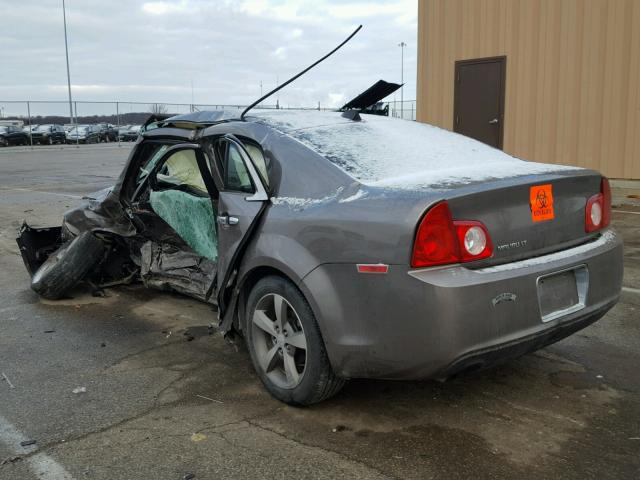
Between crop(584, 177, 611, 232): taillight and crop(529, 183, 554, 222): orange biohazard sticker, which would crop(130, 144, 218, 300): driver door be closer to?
crop(529, 183, 554, 222): orange biohazard sticker

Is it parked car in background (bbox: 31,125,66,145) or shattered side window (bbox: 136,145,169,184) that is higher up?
parked car in background (bbox: 31,125,66,145)

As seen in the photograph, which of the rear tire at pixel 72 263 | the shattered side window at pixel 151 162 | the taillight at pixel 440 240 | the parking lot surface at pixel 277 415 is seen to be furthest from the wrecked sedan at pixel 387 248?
the rear tire at pixel 72 263

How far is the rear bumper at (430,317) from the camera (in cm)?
271

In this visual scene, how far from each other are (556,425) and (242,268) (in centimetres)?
182

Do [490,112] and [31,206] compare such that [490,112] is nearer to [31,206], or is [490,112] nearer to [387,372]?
[31,206]

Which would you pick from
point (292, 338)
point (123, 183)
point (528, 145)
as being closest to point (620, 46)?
point (528, 145)

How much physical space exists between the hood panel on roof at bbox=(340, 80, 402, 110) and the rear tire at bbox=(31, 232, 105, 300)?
97.5 inches

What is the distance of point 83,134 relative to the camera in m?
41.4

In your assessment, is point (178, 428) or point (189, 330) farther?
point (189, 330)

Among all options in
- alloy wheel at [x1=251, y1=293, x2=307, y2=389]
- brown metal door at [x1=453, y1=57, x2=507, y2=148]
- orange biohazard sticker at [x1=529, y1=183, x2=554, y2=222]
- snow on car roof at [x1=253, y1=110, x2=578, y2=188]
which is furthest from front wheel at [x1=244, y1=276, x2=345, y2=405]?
brown metal door at [x1=453, y1=57, x2=507, y2=148]

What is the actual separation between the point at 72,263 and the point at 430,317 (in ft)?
12.1

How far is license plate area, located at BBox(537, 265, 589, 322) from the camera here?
297 cm

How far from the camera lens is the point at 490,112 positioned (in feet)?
43.0

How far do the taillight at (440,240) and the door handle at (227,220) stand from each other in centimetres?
127
